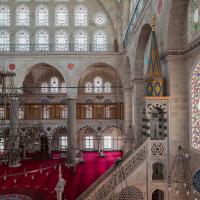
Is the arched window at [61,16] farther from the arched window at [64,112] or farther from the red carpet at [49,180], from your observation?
the red carpet at [49,180]

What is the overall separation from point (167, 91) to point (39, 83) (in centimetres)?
1723

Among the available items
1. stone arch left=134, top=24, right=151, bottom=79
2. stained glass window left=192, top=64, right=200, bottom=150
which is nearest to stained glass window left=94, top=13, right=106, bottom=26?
stone arch left=134, top=24, right=151, bottom=79

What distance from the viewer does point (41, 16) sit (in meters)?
18.7

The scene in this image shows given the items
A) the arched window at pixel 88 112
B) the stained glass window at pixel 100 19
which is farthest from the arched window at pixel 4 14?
the arched window at pixel 88 112

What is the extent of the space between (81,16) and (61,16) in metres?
1.58

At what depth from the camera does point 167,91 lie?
7.80m

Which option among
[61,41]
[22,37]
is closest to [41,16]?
[22,37]

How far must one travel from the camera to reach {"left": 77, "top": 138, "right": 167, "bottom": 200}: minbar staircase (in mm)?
7942

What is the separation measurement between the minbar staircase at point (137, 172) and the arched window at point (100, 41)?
1187 centimetres

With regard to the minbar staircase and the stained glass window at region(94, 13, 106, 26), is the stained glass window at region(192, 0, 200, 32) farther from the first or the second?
the stained glass window at region(94, 13, 106, 26)

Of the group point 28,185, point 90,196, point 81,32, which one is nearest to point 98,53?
point 81,32

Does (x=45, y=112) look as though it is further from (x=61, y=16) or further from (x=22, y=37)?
(x=61, y=16)

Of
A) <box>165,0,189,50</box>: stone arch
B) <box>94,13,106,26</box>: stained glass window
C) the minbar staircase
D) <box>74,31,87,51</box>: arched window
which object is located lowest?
the minbar staircase

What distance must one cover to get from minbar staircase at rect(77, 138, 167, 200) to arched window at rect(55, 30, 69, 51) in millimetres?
12221
